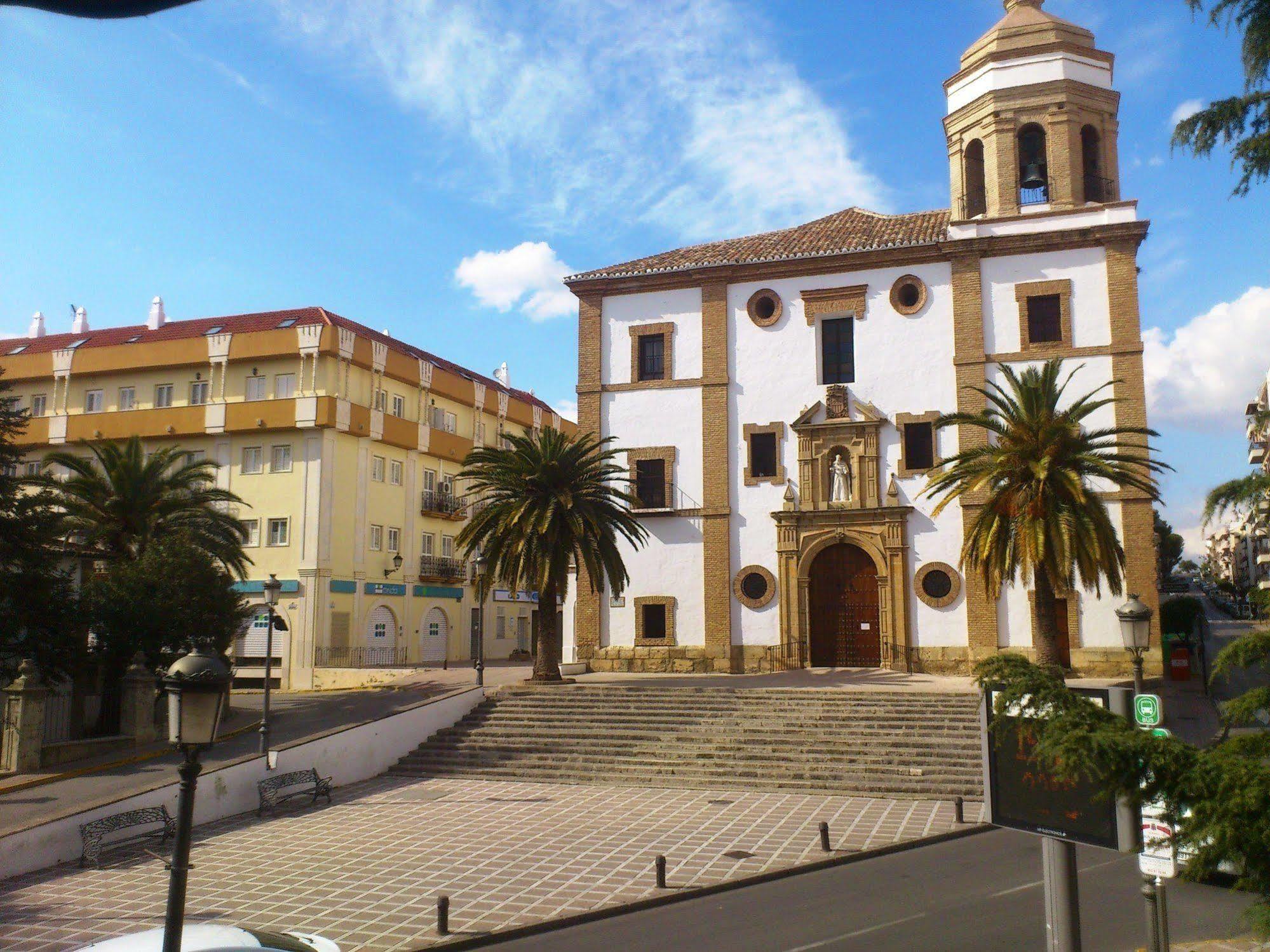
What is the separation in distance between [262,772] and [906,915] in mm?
12218

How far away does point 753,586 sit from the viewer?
30.9m

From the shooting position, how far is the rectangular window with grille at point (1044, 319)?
29484 mm

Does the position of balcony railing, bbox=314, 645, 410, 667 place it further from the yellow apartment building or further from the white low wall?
the white low wall

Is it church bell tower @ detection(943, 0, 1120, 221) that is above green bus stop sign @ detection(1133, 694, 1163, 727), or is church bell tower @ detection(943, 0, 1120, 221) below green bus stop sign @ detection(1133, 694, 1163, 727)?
above

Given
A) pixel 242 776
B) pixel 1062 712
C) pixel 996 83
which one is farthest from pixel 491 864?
pixel 996 83

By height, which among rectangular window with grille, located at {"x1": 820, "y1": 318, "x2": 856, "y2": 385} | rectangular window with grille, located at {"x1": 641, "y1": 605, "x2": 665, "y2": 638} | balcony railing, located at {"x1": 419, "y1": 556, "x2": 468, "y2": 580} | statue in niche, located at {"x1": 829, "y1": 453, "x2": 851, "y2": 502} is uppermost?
rectangular window with grille, located at {"x1": 820, "y1": 318, "x2": 856, "y2": 385}

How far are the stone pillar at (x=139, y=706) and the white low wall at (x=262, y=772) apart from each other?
4.88 m

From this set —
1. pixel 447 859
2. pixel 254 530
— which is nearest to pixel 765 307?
pixel 254 530

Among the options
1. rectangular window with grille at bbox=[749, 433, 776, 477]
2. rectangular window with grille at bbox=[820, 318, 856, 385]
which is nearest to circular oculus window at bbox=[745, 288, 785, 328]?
rectangular window with grille at bbox=[820, 318, 856, 385]

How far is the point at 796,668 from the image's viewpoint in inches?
1187

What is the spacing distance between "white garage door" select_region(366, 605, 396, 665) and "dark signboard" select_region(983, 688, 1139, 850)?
119 feet

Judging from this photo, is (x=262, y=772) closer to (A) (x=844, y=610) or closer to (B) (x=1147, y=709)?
(B) (x=1147, y=709)

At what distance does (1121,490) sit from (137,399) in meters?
36.6

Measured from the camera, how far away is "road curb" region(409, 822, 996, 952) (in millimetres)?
10906
